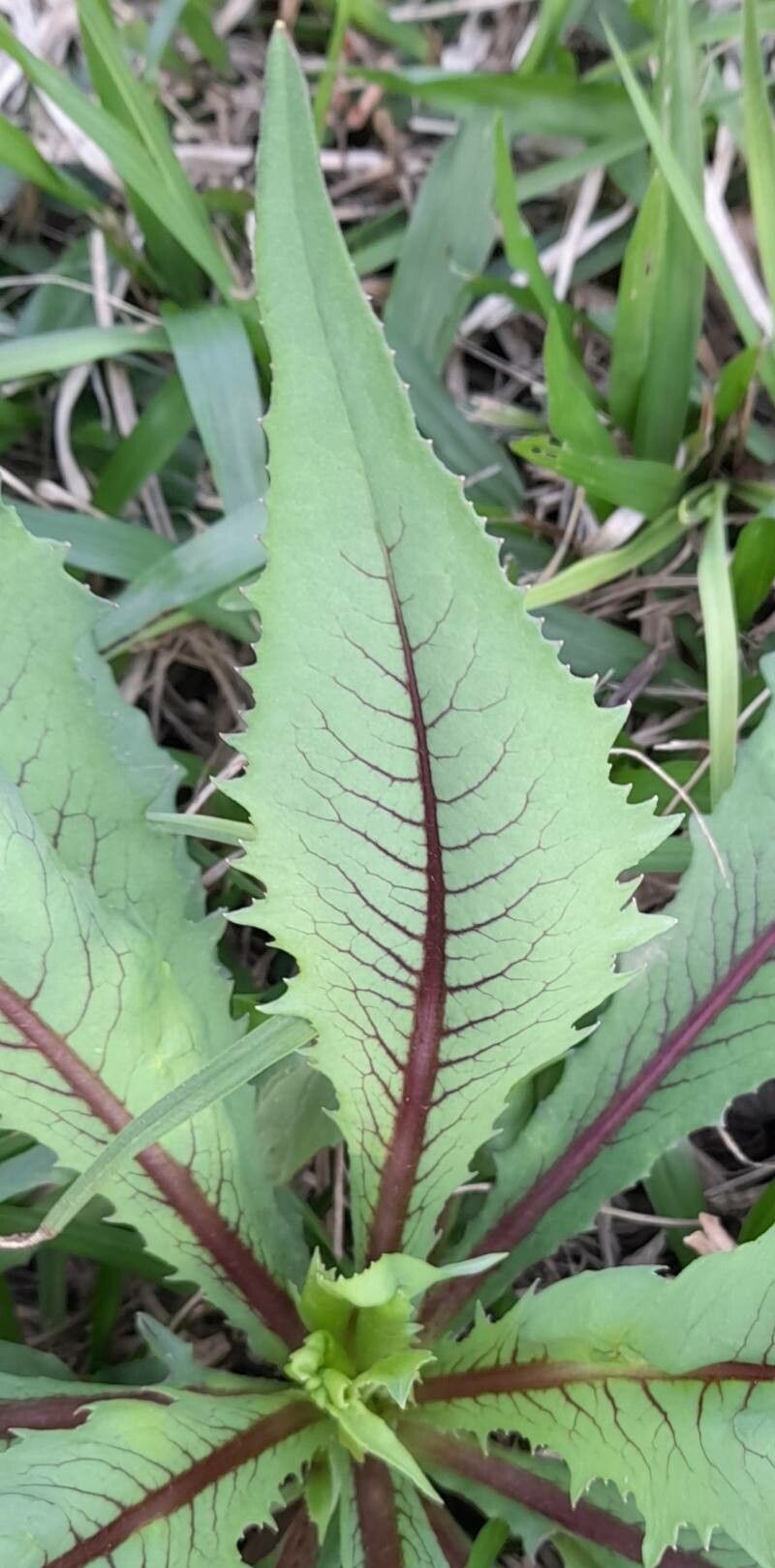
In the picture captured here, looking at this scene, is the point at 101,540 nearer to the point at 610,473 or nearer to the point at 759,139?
the point at 610,473

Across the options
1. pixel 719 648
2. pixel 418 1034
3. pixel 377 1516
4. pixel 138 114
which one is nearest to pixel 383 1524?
pixel 377 1516

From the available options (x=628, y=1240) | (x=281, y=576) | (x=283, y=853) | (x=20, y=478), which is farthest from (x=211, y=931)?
(x=20, y=478)

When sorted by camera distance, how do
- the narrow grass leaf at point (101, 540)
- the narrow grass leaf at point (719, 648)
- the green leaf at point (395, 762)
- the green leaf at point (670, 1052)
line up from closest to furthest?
1. the green leaf at point (395, 762)
2. the green leaf at point (670, 1052)
3. the narrow grass leaf at point (719, 648)
4. the narrow grass leaf at point (101, 540)

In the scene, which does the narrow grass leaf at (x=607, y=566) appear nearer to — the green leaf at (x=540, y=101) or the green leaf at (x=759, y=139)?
the green leaf at (x=759, y=139)

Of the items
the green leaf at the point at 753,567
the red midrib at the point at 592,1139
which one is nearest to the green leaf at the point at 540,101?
the green leaf at the point at 753,567

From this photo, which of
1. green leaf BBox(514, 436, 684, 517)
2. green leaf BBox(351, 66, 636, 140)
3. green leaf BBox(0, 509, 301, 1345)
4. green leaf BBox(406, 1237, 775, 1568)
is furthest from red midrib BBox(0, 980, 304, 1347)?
green leaf BBox(351, 66, 636, 140)
